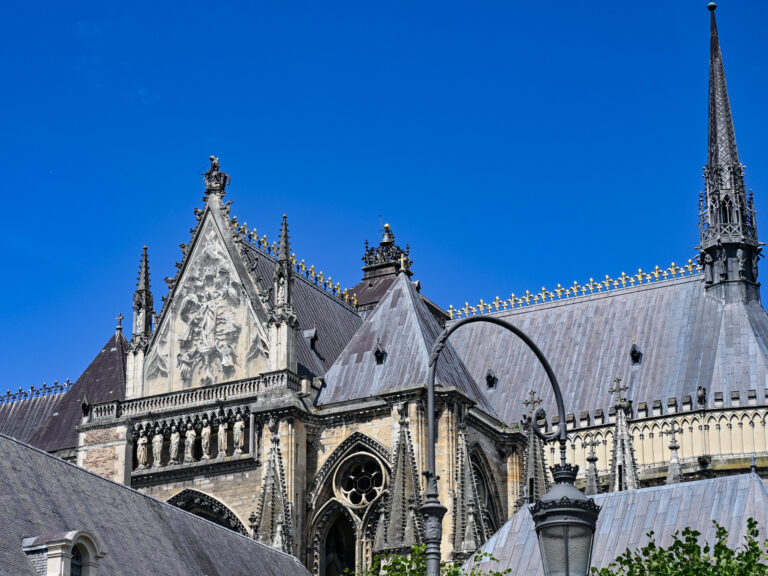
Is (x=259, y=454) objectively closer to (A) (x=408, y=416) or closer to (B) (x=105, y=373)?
(A) (x=408, y=416)

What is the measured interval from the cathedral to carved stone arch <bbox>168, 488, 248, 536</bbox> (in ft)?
0.16

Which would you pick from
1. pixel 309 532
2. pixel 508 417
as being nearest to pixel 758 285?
pixel 508 417

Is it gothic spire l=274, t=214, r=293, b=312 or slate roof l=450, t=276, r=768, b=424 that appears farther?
slate roof l=450, t=276, r=768, b=424

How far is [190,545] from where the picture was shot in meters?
35.7

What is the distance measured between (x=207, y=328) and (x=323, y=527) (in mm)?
8306

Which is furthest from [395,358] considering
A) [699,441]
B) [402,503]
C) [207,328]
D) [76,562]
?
[76,562]

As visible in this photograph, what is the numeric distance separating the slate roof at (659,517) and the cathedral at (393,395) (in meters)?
6.43

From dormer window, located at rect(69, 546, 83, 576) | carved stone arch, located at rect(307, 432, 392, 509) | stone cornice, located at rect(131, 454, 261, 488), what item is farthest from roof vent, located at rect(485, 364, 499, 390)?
dormer window, located at rect(69, 546, 83, 576)

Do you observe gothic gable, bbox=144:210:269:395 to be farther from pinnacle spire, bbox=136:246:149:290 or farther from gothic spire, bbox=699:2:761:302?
gothic spire, bbox=699:2:761:302

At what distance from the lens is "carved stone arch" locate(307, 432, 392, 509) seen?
46.9 meters

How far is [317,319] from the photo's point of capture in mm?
54781

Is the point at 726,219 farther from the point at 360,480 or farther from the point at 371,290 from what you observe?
the point at 360,480

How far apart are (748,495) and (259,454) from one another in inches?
708

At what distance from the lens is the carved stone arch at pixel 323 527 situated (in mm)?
46125
